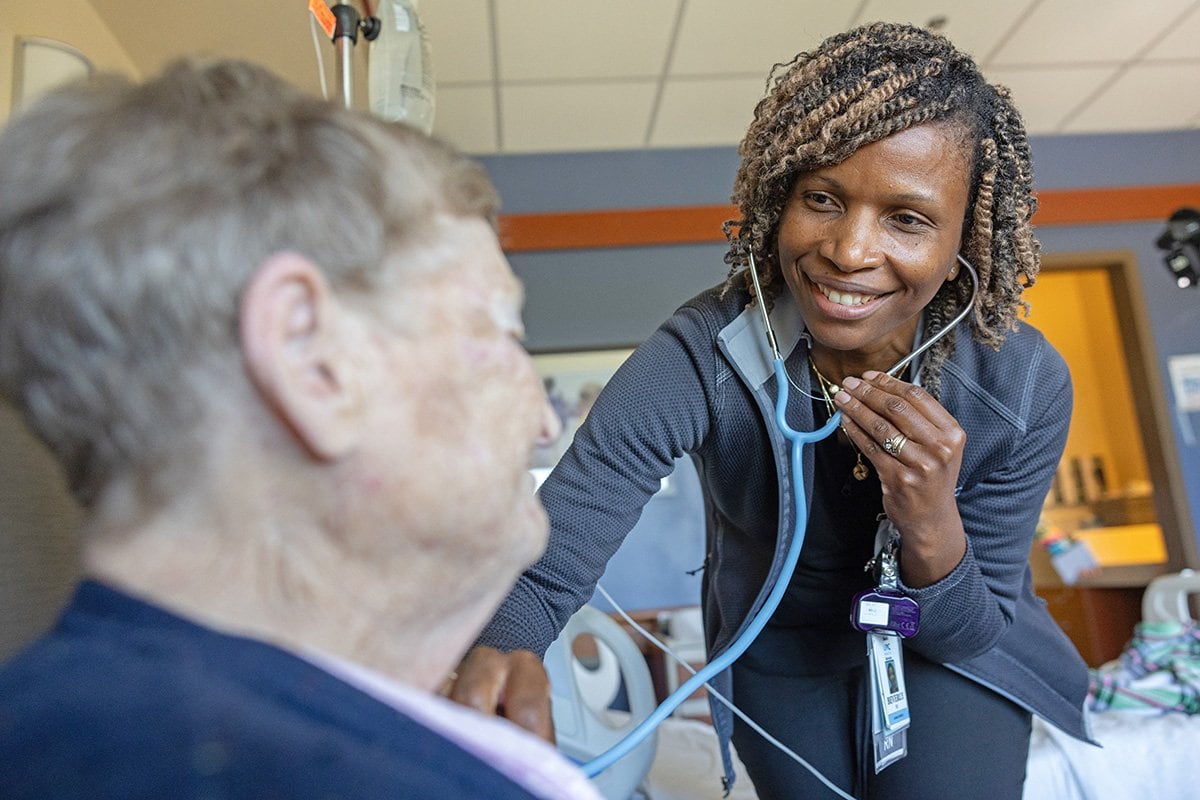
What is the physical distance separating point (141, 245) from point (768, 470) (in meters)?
0.86

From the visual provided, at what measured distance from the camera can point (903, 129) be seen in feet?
3.44

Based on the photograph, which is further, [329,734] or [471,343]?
[471,343]

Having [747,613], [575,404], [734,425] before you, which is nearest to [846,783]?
[747,613]

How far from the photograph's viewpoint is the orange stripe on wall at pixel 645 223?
3.84 metres

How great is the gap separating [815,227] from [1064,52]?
2.96 m

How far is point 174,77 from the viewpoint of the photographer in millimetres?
482

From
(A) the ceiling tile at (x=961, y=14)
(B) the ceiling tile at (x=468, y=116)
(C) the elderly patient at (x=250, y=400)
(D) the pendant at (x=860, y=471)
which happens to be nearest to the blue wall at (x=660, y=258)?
(B) the ceiling tile at (x=468, y=116)

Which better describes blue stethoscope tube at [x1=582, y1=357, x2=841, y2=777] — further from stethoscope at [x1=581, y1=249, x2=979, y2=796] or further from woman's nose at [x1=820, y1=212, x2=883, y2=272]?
woman's nose at [x1=820, y1=212, x2=883, y2=272]

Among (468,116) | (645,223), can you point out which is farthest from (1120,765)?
(468,116)

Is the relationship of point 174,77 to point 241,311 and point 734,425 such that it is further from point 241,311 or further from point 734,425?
point 734,425

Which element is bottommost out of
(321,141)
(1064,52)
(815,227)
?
(321,141)

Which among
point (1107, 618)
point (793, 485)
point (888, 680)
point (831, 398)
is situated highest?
point (831, 398)

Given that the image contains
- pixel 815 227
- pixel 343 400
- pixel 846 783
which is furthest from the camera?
pixel 846 783

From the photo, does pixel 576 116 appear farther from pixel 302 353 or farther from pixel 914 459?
pixel 302 353
